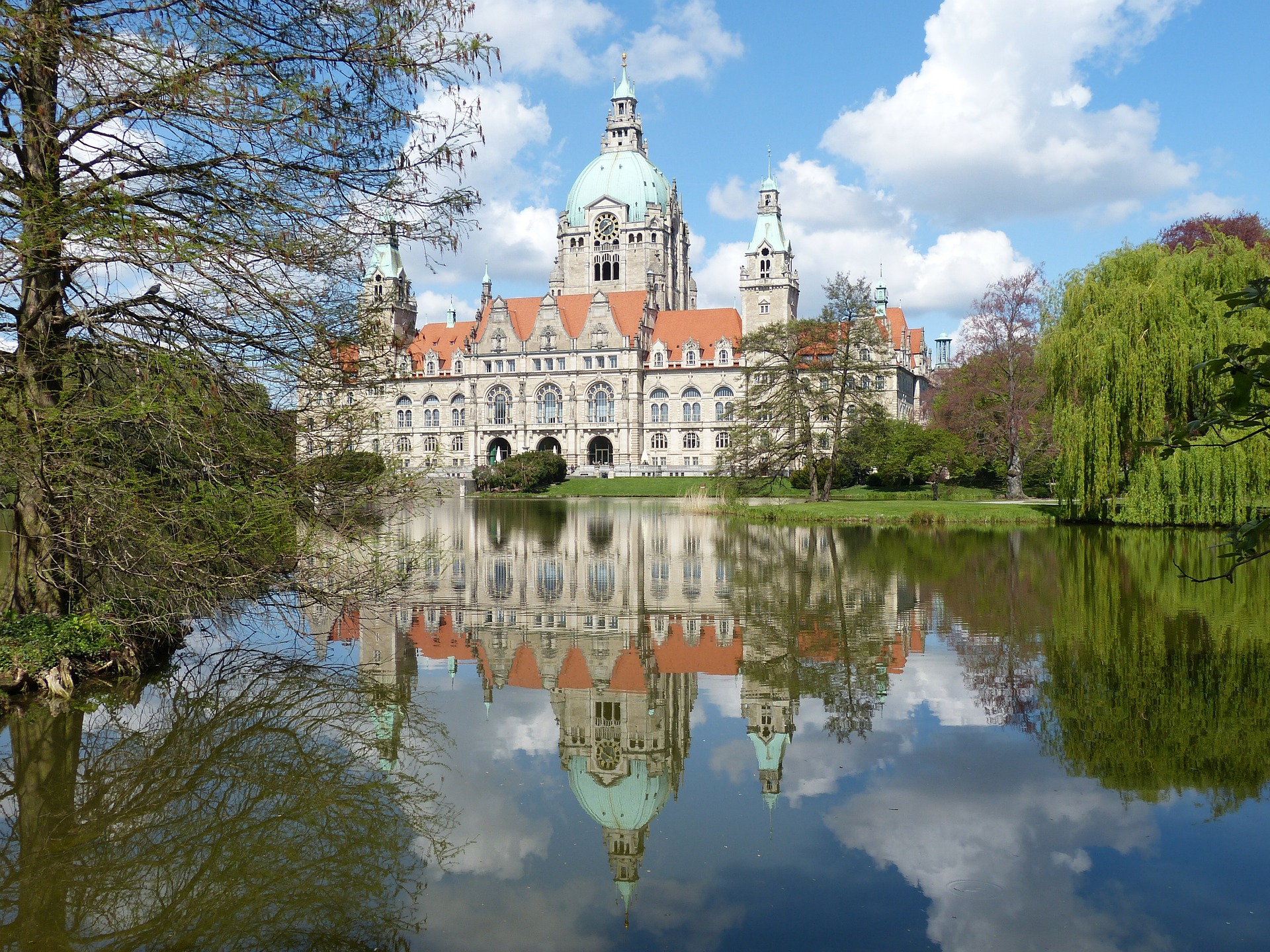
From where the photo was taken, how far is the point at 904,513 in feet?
118

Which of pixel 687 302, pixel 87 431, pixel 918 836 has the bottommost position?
pixel 918 836

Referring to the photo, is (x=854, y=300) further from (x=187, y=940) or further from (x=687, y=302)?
(x=687, y=302)

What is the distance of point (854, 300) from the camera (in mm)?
44219

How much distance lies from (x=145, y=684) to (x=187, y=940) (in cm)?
567

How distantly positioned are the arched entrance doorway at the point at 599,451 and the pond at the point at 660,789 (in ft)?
221

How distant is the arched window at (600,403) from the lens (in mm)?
79438

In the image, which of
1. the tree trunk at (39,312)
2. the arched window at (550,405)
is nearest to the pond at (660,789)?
the tree trunk at (39,312)

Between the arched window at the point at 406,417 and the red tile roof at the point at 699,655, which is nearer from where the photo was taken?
the red tile roof at the point at 699,655

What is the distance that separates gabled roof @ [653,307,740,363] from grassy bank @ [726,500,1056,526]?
133 feet

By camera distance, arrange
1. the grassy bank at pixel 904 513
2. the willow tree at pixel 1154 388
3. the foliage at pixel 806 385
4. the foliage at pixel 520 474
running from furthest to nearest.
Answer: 1. the foliage at pixel 520 474
2. the foliage at pixel 806 385
3. the grassy bank at pixel 904 513
4. the willow tree at pixel 1154 388

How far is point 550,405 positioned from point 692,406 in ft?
38.0

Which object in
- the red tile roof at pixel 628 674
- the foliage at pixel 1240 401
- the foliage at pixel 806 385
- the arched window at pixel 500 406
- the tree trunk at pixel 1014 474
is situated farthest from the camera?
the arched window at pixel 500 406

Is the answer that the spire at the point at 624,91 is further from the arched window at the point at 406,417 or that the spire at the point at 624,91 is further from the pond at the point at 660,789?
the pond at the point at 660,789

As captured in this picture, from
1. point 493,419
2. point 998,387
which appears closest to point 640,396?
point 493,419
